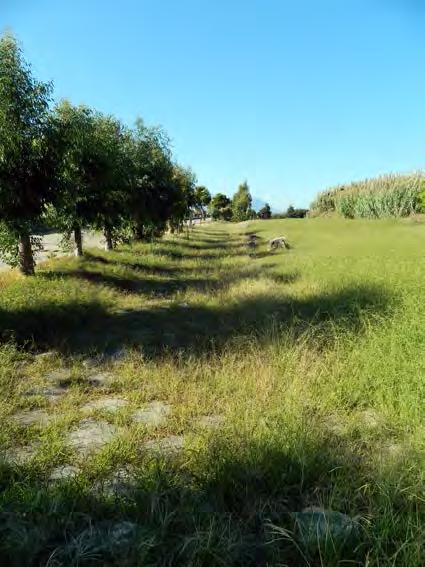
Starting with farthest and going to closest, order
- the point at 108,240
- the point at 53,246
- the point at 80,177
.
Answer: the point at 53,246 → the point at 108,240 → the point at 80,177

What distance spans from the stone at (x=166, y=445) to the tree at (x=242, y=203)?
8218 centimetres

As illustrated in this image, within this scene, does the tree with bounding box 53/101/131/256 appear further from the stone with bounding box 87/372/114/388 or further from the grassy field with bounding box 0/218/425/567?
the stone with bounding box 87/372/114/388

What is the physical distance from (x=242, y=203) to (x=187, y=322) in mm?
77742

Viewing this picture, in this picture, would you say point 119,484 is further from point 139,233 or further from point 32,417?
point 139,233

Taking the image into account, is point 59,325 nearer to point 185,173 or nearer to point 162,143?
point 162,143

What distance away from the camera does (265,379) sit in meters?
6.23

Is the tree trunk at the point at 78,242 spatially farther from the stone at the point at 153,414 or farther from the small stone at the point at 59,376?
the stone at the point at 153,414

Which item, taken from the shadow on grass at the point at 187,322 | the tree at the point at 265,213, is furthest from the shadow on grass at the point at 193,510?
the tree at the point at 265,213

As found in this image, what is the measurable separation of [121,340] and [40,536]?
6.36 meters

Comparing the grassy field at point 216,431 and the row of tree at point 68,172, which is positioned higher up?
the row of tree at point 68,172

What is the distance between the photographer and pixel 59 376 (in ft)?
24.0

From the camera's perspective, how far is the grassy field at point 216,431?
312cm

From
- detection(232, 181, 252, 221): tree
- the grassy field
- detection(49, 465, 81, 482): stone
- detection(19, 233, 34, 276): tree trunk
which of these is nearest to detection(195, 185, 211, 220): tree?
detection(232, 181, 252, 221): tree

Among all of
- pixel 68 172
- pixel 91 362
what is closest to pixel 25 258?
pixel 68 172
